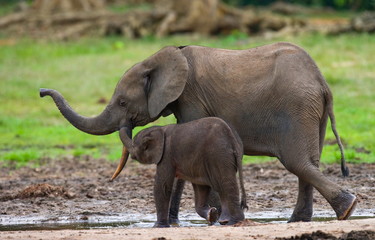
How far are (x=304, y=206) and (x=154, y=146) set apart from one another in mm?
1588

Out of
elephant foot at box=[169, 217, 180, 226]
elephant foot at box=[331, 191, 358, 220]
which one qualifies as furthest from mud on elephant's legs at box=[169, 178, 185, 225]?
elephant foot at box=[331, 191, 358, 220]

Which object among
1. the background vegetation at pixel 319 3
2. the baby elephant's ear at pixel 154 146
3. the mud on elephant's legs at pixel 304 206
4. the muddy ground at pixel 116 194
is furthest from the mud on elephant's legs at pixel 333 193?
the background vegetation at pixel 319 3

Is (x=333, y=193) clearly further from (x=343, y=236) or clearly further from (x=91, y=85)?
(x=91, y=85)

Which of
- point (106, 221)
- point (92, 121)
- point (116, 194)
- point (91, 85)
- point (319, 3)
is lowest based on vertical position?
point (91, 85)

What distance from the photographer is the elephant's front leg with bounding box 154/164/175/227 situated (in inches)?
326

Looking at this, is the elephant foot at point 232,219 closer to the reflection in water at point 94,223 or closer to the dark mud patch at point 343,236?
the reflection in water at point 94,223

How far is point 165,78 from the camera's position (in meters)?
8.88

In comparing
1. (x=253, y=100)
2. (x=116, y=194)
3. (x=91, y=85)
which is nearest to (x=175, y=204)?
(x=253, y=100)

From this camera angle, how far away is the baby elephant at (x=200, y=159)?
8.05 metres

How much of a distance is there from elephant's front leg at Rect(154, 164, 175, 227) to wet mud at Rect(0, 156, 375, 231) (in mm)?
513

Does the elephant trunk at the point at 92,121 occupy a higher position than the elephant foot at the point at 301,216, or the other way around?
the elephant trunk at the point at 92,121

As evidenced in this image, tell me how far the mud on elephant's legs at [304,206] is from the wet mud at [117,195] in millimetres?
285

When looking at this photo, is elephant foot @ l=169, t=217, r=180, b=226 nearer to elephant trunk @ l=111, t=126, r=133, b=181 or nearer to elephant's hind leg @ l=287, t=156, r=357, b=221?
elephant trunk @ l=111, t=126, r=133, b=181

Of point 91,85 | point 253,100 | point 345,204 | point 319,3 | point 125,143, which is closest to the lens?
point 345,204
